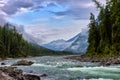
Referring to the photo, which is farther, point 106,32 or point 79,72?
point 106,32

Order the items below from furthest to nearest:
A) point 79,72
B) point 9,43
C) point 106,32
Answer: point 9,43, point 106,32, point 79,72

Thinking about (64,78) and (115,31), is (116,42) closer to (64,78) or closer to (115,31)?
(115,31)

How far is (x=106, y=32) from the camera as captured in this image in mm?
98625

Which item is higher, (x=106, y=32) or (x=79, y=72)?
(x=106, y=32)

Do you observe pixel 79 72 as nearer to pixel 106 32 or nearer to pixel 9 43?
pixel 106 32

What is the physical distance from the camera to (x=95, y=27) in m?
109

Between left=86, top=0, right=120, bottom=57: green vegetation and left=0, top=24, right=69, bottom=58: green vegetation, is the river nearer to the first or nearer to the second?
left=86, top=0, right=120, bottom=57: green vegetation

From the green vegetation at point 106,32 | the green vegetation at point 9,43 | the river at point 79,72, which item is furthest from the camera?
the green vegetation at point 9,43

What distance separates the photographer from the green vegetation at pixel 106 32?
289 ft

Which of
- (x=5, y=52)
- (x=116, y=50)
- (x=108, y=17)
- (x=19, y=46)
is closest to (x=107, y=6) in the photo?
(x=108, y=17)

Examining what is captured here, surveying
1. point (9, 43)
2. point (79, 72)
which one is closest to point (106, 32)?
point (79, 72)

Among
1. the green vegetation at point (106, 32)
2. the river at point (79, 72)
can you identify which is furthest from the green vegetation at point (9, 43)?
the river at point (79, 72)

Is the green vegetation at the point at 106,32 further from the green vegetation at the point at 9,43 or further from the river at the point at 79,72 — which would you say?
the green vegetation at the point at 9,43

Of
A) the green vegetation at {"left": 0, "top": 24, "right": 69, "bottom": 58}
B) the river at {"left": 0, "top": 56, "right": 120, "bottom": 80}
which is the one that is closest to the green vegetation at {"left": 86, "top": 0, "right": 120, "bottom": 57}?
the river at {"left": 0, "top": 56, "right": 120, "bottom": 80}
